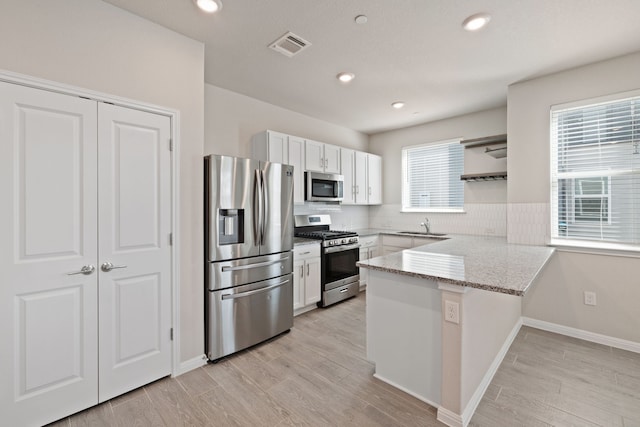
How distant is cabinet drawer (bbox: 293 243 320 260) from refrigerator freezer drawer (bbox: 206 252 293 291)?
31 cm

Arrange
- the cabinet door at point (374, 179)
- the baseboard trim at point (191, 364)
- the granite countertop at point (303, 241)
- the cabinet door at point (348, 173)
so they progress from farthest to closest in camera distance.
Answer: the cabinet door at point (374, 179) < the cabinet door at point (348, 173) < the granite countertop at point (303, 241) < the baseboard trim at point (191, 364)

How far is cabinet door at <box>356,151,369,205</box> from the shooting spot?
4789 mm

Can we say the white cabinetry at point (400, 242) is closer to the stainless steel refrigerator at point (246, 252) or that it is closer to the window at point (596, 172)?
the window at point (596, 172)

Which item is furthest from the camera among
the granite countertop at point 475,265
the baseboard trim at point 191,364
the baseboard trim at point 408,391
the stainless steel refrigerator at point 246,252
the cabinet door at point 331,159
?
the cabinet door at point 331,159

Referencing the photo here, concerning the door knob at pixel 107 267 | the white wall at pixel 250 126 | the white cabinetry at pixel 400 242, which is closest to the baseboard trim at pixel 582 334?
the white cabinetry at pixel 400 242

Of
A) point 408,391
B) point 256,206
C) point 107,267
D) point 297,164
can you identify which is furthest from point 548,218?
point 107,267

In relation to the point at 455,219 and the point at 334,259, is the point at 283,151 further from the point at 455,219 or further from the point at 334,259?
the point at 455,219

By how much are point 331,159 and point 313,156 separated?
39cm

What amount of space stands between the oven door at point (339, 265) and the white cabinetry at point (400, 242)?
0.67 m

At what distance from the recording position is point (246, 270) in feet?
8.65

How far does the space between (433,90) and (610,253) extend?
2.47 m

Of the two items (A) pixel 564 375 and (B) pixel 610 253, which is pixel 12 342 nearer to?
(A) pixel 564 375

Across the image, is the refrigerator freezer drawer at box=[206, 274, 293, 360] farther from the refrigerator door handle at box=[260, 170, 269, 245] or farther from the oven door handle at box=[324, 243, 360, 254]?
the oven door handle at box=[324, 243, 360, 254]

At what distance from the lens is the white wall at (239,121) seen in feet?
10.8
